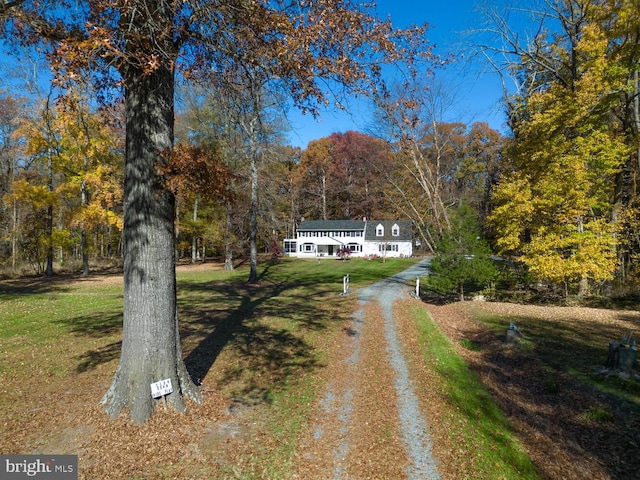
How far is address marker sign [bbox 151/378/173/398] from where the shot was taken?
517 centimetres

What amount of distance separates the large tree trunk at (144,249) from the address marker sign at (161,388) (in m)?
0.08

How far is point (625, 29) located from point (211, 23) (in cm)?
1705

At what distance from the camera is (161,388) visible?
17.2ft

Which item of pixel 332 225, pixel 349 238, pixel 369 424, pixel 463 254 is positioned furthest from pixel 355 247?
pixel 369 424

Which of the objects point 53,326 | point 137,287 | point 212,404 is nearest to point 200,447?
point 212,404

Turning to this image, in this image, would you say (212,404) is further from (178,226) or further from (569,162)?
(178,226)

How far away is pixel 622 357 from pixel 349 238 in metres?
44.7

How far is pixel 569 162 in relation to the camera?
566 inches

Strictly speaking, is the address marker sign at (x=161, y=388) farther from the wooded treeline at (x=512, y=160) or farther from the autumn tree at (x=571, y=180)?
the autumn tree at (x=571, y=180)

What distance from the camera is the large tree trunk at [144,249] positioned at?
521cm

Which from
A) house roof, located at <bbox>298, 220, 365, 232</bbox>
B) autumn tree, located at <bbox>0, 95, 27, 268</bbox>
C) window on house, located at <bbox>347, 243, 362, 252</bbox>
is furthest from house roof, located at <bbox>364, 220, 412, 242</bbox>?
autumn tree, located at <bbox>0, 95, 27, 268</bbox>

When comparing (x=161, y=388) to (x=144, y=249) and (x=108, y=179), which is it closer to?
(x=144, y=249)

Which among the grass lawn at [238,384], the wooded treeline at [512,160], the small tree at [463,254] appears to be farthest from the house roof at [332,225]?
the grass lawn at [238,384]

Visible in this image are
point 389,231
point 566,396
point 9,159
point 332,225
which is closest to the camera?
point 566,396
